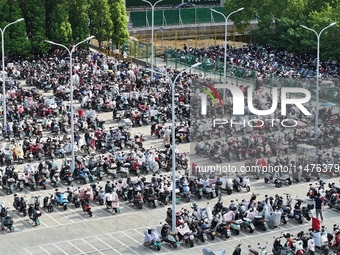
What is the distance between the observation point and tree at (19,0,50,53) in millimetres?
86312

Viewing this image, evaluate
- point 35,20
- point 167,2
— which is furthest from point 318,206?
point 167,2

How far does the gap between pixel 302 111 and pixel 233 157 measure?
9278mm

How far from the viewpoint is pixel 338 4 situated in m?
87.6

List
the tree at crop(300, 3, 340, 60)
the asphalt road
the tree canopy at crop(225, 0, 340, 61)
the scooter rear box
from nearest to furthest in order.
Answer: the asphalt road < the scooter rear box < the tree at crop(300, 3, 340, 60) < the tree canopy at crop(225, 0, 340, 61)

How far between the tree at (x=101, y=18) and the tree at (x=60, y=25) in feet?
9.32

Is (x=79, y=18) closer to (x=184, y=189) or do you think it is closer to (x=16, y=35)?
(x=16, y=35)

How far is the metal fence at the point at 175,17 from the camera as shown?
105750 millimetres

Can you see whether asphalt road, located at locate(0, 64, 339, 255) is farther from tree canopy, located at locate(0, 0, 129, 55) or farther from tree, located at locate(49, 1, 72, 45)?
tree, located at locate(49, 1, 72, 45)

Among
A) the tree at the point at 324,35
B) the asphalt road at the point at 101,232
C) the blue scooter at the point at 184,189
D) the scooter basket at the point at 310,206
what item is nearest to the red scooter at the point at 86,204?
the asphalt road at the point at 101,232

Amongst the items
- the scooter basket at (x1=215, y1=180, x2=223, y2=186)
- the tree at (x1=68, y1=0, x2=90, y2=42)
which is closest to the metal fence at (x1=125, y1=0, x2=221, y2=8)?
the tree at (x1=68, y1=0, x2=90, y2=42)

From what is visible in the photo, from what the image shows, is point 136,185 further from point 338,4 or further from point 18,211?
point 338,4

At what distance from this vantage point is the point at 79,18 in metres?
88.4

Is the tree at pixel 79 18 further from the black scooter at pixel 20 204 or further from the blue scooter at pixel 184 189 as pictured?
the black scooter at pixel 20 204

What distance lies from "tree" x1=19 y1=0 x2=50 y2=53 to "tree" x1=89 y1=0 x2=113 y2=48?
4.57 m
